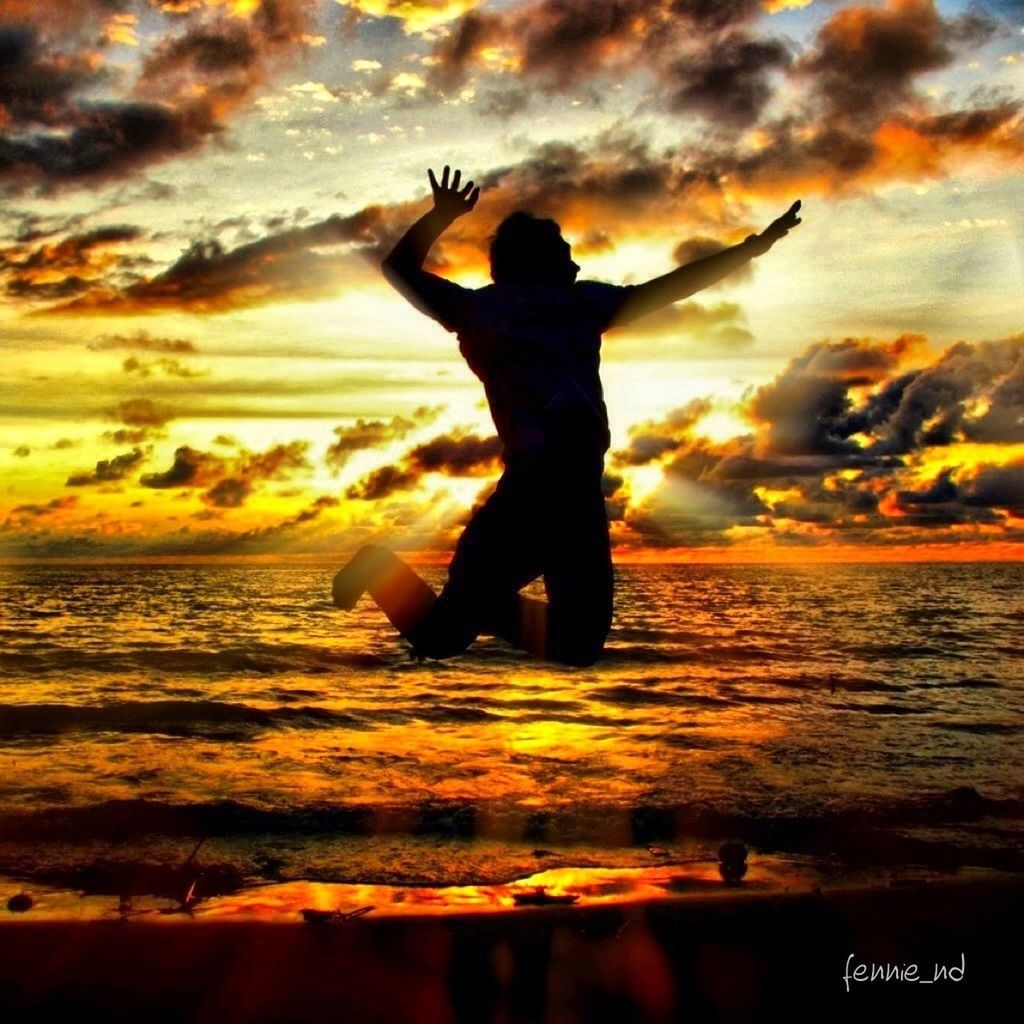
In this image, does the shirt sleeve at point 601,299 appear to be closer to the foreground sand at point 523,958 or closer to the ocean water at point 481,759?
the foreground sand at point 523,958

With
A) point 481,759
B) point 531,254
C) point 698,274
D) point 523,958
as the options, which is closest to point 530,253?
point 531,254

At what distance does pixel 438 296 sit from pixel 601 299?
618mm

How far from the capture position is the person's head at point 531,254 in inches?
149

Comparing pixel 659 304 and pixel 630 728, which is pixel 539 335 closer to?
pixel 659 304

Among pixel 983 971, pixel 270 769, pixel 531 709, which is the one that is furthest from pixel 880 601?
pixel 983 971

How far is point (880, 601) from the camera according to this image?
67.2 metres

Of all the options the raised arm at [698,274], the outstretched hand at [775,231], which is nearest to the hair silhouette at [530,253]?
the raised arm at [698,274]

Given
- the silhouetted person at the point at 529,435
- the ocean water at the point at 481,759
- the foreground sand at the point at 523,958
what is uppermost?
the silhouetted person at the point at 529,435

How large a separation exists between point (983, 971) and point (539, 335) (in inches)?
176

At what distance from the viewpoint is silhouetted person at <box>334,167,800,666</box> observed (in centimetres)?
345

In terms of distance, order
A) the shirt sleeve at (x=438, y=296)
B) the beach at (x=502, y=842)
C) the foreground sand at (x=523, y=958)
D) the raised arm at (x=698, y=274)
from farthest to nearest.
Result: the beach at (x=502, y=842)
the foreground sand at (x=523, y=958)
the raised arm at (x=698, y=274)
the shirt sleeve at (x=438, y=296)

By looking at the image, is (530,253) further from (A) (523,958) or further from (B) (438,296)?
(A) (523,958)

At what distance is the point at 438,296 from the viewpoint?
12.2 feet

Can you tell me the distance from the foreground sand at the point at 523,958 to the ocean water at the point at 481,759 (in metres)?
1.84
